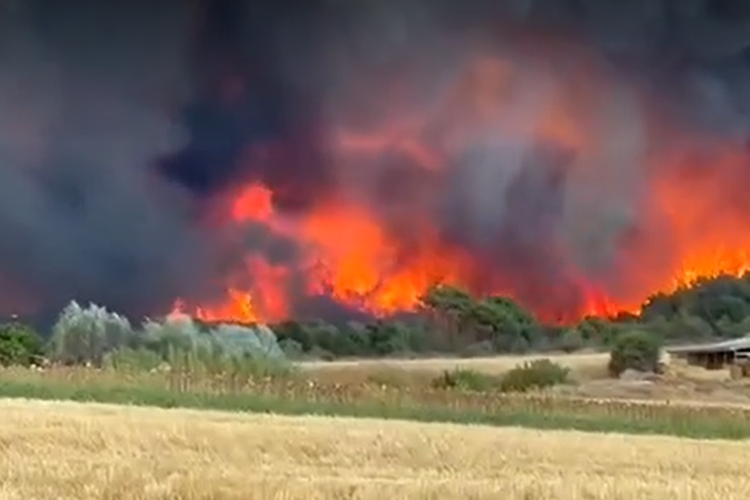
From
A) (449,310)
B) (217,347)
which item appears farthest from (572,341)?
(217,347)

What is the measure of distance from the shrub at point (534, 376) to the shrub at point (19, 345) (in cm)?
1574

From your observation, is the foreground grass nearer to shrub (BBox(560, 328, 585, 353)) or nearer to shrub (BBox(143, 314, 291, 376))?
shrub (BBox(143, 314, 291, 376))

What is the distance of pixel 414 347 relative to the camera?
240ft

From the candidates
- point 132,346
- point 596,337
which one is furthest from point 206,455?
point 596,337

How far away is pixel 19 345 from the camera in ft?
184

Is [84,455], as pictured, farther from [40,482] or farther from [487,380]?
[487,380]

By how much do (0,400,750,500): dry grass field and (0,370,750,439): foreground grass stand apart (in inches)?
321

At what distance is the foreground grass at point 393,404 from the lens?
133 feet

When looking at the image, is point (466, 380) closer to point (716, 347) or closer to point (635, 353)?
point (635, 353)

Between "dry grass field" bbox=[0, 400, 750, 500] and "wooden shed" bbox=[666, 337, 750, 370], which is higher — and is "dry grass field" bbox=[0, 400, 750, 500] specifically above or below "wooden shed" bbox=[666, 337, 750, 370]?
below

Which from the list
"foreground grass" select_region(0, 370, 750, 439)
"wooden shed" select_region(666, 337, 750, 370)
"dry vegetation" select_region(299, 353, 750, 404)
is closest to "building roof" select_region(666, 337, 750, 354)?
"wooden shed" select_region(666, 337, 750, 370)

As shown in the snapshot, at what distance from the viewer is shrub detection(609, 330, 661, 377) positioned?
69369 mm

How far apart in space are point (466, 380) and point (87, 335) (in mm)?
13124

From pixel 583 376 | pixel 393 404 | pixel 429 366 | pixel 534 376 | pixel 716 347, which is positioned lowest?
pixel 393 404
